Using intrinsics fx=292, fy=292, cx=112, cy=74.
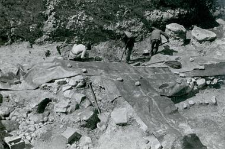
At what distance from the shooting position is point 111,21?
32.7 feet

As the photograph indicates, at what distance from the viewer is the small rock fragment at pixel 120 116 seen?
601 centimetres

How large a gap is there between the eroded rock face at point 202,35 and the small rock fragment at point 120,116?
538 cm

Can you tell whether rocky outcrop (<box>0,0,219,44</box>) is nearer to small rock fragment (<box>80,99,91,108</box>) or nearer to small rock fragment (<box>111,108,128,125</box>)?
small rock fragment (<box>80,99,91,108</box>)

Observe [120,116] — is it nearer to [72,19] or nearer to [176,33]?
→ [72,19]

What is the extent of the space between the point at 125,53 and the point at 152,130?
3915 mm

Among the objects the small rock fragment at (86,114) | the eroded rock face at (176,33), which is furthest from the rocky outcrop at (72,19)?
the small rock fragment at (86,114)

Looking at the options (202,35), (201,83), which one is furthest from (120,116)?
(202,35)

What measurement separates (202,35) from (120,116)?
5.74 metres

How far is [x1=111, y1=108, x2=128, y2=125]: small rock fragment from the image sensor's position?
6012 mm

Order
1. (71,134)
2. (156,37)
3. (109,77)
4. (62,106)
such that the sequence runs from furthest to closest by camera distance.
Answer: (156,37) < (109,77) < (62,106) < (71,134)

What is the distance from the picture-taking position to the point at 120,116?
6.10 meters

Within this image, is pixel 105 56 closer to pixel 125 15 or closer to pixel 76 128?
pixel 125 15

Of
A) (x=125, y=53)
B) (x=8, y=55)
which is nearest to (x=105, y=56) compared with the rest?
(x=125, y=53)

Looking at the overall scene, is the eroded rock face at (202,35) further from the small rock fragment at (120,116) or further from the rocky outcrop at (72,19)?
the small rock fragment at (120,116)
